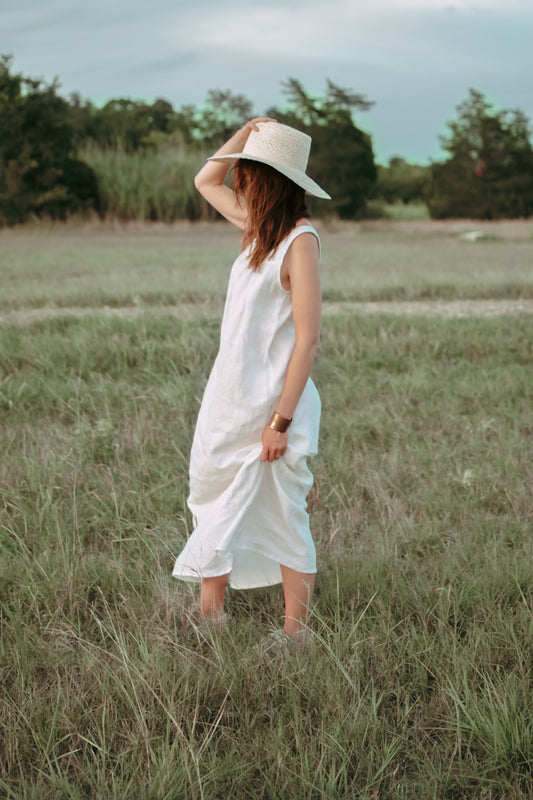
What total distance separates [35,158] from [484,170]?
1827 cm

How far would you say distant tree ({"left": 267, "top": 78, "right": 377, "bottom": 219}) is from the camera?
89.3 ft

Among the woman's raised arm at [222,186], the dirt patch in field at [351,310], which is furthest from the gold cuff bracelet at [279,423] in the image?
the dirt patch in field at [351,310]

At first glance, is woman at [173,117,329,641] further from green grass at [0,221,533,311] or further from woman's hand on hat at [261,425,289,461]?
green grass at [0,221,533,311]

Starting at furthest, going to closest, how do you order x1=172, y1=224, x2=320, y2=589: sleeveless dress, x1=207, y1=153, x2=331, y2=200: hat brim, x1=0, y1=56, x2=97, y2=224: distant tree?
x1=0, y1=56, x2=97, y2=224: distant tree, x1=172, y1=224, x2=320, y2=589: sleeveless dress, x1=207, y1=153, x2=331, y2=200: hat brim

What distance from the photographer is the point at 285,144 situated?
204 cm

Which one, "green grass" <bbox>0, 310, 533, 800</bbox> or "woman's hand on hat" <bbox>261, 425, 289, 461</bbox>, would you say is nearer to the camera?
"green grass" <bbox>0, 310, 533, 800</bbox>

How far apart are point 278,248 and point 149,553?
1.32 metres

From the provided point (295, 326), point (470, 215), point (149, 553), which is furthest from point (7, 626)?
point (470, 215)

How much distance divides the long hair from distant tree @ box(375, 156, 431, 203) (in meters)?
31.8

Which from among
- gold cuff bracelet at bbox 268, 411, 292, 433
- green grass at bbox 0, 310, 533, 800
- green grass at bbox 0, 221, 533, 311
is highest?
green grass at bbox 0, 221, 533, 311

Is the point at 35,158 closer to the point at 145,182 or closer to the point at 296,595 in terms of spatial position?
the point at 145,182

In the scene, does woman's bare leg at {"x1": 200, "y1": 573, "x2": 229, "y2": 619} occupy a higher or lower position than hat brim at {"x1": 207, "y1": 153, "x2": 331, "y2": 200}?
lower

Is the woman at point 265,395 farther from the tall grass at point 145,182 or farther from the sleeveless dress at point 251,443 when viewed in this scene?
the tall grass at point 145,182

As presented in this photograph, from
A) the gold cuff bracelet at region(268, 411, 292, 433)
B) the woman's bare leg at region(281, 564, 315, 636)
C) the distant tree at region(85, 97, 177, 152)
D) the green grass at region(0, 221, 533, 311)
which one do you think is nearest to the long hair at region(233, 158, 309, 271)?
the gold cuff bracelet at region(268, 411, 292, 433)
